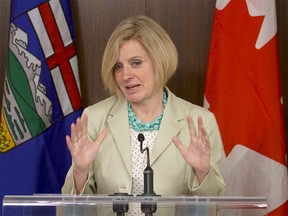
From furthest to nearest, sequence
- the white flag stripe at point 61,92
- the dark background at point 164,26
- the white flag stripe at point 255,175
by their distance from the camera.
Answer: the dark background at point 164,26 → the white flag stripe at point 61,92 → the white flag stripe at point 255,175

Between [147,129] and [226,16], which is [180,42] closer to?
[226,16]

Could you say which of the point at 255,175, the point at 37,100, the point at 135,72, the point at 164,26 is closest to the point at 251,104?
the point at 255,175

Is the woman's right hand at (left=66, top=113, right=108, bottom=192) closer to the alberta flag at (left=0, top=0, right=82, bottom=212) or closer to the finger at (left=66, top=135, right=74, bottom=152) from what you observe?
the finger at (left=66, top=135, right=74, bottom=152)

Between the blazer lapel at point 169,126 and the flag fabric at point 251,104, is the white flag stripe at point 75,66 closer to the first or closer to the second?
the flag fabric at point 251,104

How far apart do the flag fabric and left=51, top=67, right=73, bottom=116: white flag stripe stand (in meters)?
0.80

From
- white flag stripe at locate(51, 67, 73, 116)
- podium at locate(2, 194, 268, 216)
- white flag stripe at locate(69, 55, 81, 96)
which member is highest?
white flag stripe at locate(69, 55, 81, 96)

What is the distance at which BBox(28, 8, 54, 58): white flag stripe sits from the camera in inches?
136

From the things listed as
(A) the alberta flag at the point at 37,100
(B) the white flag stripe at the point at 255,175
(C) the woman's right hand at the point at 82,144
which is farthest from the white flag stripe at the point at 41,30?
(C) the woman's right hand at the point at 82,144

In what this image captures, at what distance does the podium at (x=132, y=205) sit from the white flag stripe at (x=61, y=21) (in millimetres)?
1846

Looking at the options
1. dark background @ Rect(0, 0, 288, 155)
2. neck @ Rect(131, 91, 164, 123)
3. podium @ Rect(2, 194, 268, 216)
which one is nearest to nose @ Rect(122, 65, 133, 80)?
neck @ Rect(131, 91, 164, 123)

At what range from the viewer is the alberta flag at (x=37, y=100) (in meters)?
3.37

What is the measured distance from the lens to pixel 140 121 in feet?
8.84

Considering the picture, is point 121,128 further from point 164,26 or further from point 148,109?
point 164,26

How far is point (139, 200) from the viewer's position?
1.81 meters
